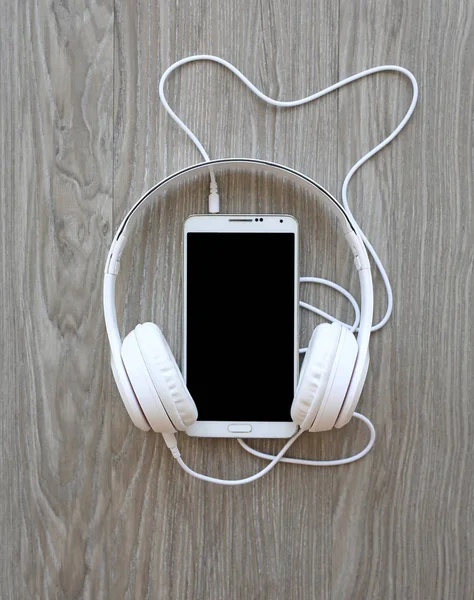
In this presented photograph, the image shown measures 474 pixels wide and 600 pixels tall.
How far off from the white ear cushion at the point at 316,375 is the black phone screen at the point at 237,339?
0.08m

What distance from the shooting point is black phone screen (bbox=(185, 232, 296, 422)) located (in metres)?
0.68

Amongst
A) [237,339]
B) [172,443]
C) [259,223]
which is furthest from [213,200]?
[172,443]

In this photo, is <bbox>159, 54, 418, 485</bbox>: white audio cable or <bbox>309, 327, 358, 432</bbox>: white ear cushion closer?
<bbox>309, 327, 358, 432</bbox>: white ear cushion

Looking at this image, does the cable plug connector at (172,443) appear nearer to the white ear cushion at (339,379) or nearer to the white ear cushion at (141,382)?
the white ear cushion at (141,382)

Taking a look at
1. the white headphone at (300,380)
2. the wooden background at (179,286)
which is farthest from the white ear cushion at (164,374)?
the wooden background at (179,286)

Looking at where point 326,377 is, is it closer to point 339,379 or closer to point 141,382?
point 339,379

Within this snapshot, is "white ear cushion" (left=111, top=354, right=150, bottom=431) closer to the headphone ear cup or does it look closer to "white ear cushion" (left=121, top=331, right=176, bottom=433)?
"white ear cushion" (left=121, top=331, right=176, bottom=433)

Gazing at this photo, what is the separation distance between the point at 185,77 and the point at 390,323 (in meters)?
0.38

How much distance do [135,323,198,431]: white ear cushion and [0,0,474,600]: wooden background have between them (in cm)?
10

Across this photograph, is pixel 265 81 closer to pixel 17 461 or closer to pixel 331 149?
pixel 331 149

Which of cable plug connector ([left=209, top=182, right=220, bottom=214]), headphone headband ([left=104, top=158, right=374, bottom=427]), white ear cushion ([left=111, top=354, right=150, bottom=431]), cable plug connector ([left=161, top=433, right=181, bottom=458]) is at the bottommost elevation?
cable plug connector ([left=161, top=433, right=181, bottom=458])

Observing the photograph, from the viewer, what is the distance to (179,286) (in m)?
0.70

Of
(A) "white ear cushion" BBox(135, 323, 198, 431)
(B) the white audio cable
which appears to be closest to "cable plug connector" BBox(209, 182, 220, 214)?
(B) the white audio cable

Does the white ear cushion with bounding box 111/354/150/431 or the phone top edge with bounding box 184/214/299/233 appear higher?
the phone top edge with bounding box 184/214/299/233
